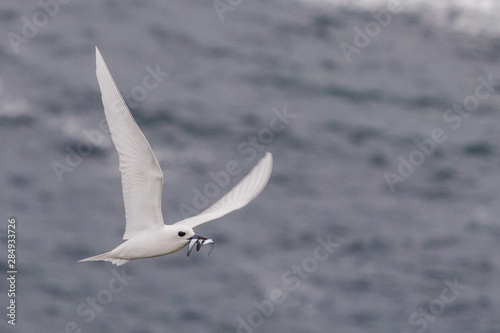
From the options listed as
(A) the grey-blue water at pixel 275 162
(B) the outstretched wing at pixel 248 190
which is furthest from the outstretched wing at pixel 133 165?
(A) the grey-blue water at pixel 275 162

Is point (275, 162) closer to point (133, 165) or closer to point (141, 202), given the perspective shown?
point (141, 202)

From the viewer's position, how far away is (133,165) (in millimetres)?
16078

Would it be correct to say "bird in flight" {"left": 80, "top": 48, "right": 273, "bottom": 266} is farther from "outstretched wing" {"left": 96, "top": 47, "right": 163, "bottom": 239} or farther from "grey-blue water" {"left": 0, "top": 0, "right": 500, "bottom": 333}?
"grey-blue water" {"left": 0, "top": 0, "right": 500, "bottom": 333}

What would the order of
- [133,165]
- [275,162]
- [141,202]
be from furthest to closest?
[275,162]
[141,202]
[133,165]

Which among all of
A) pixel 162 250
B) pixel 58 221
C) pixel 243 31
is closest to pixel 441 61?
pixel 243 31

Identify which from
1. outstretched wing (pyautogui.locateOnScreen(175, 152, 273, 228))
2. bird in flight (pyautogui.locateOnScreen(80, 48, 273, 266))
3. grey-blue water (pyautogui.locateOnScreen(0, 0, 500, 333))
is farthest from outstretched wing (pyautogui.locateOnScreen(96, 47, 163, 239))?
grey-blue water (pyautogui.locateOnScreen(0, 0, 500, 333))

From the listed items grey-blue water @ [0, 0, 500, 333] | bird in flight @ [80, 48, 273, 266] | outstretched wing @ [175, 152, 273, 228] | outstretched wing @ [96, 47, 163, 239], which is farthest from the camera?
grey-blue water @ [0, 0, 500, 333]

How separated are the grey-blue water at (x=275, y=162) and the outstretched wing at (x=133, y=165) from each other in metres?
19.9

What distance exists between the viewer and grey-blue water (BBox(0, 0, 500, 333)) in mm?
37750

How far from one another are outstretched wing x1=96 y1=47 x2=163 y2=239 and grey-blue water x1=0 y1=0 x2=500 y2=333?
1993 centimetres

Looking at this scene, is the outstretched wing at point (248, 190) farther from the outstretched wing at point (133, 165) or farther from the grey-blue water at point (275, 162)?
the grey-blue water at point (275, 162)

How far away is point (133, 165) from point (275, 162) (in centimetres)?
2756

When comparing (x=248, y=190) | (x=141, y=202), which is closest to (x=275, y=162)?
(x=248, y=190)

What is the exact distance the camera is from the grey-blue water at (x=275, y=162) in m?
37.8
